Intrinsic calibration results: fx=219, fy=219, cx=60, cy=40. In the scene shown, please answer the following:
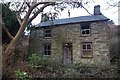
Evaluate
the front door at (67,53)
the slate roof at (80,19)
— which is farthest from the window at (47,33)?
the front door at (67,53)

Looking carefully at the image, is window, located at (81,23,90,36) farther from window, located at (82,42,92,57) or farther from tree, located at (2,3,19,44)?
tree, located at (2,3,19,44)

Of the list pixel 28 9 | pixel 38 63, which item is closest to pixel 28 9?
pixel 28 9

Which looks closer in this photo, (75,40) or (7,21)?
(7,21)

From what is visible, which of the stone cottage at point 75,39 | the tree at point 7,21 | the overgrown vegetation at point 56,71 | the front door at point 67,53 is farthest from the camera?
the front door at point 67,53

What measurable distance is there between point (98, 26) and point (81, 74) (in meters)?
8.82

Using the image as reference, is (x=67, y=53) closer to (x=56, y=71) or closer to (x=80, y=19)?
(x=80, y=19)

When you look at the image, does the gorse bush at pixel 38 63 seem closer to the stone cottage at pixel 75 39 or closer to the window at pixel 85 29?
the stone cottage at pixel 75 39

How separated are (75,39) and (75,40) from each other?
0.35 feet

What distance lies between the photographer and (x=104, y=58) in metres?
19.2

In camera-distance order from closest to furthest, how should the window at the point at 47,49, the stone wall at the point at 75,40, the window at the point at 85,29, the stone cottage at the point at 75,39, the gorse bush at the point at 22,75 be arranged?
the gorse bush at the point at 22,75
the stone wall at the point at 75,40
the stone cottage at the point at 75,39
the window at the point at 85,29
the window at the point at 47,49

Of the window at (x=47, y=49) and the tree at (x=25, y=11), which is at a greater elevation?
the tree at (x=25, y=11)

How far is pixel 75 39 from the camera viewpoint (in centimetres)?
2084

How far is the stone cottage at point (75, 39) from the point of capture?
1984 cm

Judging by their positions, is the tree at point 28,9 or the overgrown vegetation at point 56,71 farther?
the tree at point 28,9
